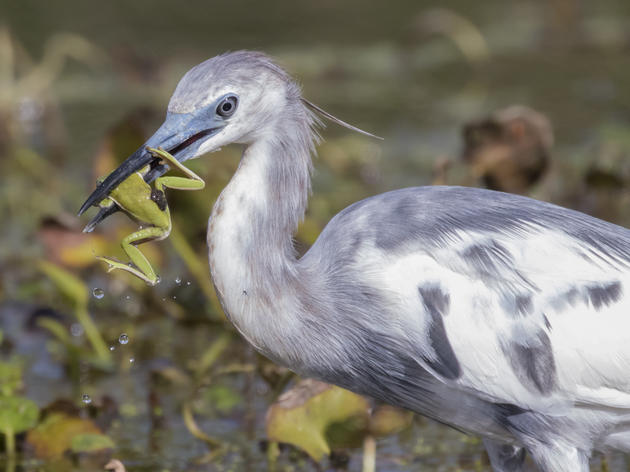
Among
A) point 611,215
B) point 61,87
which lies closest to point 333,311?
point 611,215

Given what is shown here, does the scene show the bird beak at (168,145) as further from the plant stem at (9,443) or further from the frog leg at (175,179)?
the plant stem at (9,443)

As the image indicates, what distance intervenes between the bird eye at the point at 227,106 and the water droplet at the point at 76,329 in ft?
7.53

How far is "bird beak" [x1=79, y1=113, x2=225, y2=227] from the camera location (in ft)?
10.0

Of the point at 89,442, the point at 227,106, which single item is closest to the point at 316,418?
the point at 89,442

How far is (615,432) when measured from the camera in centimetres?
325

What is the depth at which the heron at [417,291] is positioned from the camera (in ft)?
10.2

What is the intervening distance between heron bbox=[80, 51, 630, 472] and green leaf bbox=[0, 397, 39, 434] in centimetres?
108

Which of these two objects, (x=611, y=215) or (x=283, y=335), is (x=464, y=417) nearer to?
(x=283, y=335)

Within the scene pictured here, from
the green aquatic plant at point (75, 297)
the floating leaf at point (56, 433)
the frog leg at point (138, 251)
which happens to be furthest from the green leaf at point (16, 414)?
the frog leg at point (138, 251)

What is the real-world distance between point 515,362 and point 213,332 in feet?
7.46

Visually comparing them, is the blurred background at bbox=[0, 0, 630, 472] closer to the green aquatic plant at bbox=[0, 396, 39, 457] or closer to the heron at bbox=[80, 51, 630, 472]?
the green aquatic plant at bbox=[0, 396, 39, 457]

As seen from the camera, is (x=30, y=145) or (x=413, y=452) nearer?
(x=413, y=452)

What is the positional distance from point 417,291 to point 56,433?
1553mm

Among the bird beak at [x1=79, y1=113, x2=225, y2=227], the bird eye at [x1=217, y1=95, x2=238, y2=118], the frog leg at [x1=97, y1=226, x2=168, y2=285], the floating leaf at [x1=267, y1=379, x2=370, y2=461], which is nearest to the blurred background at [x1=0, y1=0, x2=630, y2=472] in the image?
the floating leaf at [x1=267, y1=379, x2=370, y2=461]
